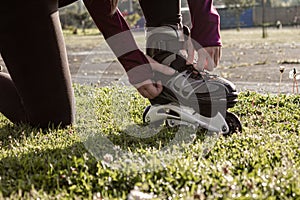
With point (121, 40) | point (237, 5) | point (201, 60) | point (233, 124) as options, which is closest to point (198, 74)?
point (201, 60)

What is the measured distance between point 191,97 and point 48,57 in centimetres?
85

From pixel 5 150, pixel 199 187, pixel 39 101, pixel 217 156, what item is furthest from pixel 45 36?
pixel 199 187

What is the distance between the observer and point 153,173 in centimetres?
204

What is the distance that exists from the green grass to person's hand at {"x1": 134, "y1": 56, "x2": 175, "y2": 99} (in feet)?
0.72

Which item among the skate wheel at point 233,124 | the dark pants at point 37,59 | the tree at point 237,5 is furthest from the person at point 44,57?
the tree at point 237,5

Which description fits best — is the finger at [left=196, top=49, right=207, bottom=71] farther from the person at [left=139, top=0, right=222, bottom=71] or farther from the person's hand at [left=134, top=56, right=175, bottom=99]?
the person's hand at [left=134, top=56, right=175, bottom=99]

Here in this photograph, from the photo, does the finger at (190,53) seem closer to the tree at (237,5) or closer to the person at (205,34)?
the person at (205,34)

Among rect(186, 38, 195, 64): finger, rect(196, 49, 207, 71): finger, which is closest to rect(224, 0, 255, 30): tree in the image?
rect(186, 38, 195, 64): finger

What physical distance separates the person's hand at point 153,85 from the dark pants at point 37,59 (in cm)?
55

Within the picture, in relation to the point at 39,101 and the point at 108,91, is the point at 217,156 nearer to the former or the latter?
the point at 39,101

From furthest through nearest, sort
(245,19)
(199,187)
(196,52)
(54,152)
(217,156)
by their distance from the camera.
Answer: (245,19) < (196,52) < (54,152) < (217,156) < (199,187)

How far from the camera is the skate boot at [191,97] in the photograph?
2785 millimetres

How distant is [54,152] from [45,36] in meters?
0.78

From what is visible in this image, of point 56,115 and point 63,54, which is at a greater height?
point 63,54
